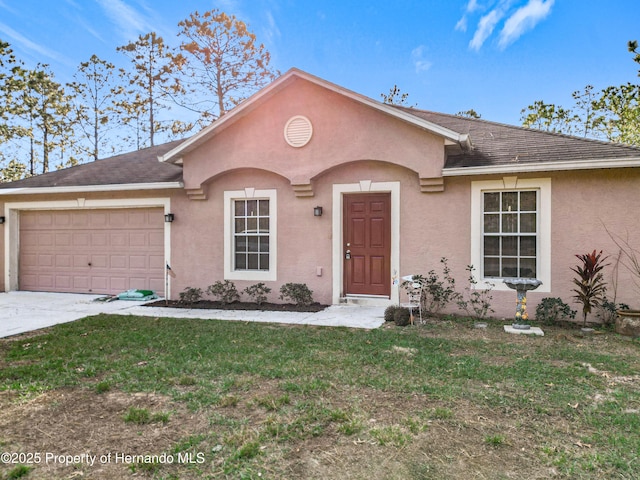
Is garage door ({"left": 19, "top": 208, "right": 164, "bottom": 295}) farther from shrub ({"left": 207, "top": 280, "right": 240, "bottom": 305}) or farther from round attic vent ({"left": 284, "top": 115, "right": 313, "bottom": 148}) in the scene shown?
round attic vent ({"left": 284, "top": 115, "right": 313, "bottom": 148})

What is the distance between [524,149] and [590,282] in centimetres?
274

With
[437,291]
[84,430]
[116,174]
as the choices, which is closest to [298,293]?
[437,291]

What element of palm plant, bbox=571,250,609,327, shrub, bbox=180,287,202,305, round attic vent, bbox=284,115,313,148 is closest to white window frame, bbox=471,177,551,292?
palm plant, bbox=571,250,609,327

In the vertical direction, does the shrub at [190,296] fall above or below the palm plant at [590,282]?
below

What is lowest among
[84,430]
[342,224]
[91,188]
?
[84,430]

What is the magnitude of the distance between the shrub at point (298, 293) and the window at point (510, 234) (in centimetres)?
357

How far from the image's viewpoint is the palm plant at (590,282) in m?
6.59

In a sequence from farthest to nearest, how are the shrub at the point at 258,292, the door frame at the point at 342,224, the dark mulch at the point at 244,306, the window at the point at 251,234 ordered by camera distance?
the window at the point at 251,234, the shrub at the point at 258,292, the dark mulch at the point at 244,306, the door frame at the point at 342,224

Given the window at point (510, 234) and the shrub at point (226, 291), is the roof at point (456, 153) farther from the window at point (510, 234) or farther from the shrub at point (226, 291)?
the shrub at point (226, 291)

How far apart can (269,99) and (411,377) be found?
21.9ft

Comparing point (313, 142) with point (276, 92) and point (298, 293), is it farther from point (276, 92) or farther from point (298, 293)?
point (298, 293)

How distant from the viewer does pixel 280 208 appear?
8.88m

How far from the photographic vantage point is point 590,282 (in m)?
6.61

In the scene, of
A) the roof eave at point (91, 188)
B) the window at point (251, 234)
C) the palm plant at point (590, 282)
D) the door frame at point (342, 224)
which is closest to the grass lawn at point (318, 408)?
the palm plant at point (590, 282)
